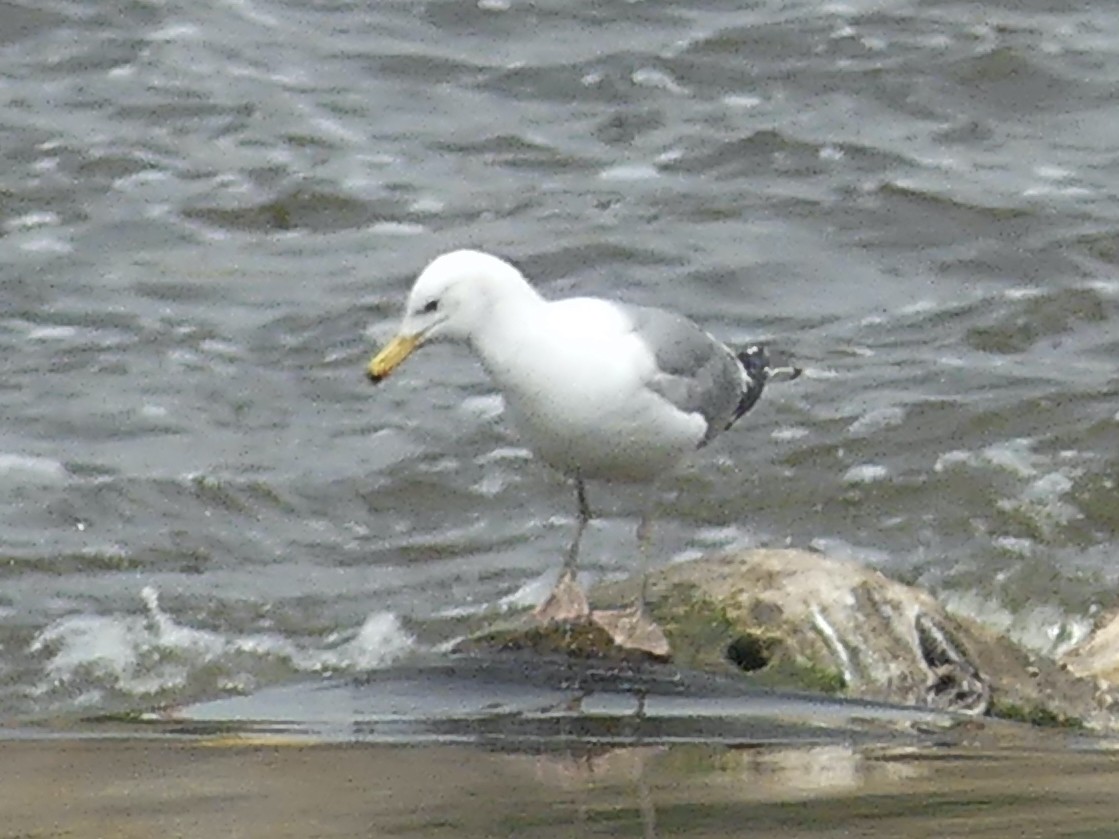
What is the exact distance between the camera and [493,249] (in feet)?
33.3

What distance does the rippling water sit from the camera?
25.9 ft

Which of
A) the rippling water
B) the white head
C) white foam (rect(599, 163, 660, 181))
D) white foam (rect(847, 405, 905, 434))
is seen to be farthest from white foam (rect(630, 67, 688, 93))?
the white head

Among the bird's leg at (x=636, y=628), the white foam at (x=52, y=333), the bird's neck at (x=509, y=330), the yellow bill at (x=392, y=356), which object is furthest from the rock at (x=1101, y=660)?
the white foam at (x=52, y=333)

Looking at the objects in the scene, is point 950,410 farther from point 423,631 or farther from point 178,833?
point 178,833

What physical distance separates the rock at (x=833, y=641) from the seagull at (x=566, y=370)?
96 millimetres

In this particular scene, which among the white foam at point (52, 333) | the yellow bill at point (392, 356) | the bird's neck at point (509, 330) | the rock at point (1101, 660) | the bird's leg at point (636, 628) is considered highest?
the bird's neck at point (509, 330)

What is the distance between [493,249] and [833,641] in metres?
4.67

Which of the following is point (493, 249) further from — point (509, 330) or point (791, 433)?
point (509, 330)

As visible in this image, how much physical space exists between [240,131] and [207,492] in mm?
3313

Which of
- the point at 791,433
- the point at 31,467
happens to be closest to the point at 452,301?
the point at 31,467

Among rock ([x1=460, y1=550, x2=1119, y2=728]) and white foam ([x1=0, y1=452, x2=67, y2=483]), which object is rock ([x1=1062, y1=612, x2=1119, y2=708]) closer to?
rock ([x1=460, y1=550, x2=1119, y2=728])

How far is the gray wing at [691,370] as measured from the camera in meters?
6.21

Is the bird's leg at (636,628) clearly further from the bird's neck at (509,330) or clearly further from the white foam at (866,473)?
the white foam at (866,473)

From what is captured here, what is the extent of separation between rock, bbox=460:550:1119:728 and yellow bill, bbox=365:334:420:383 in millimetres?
703
